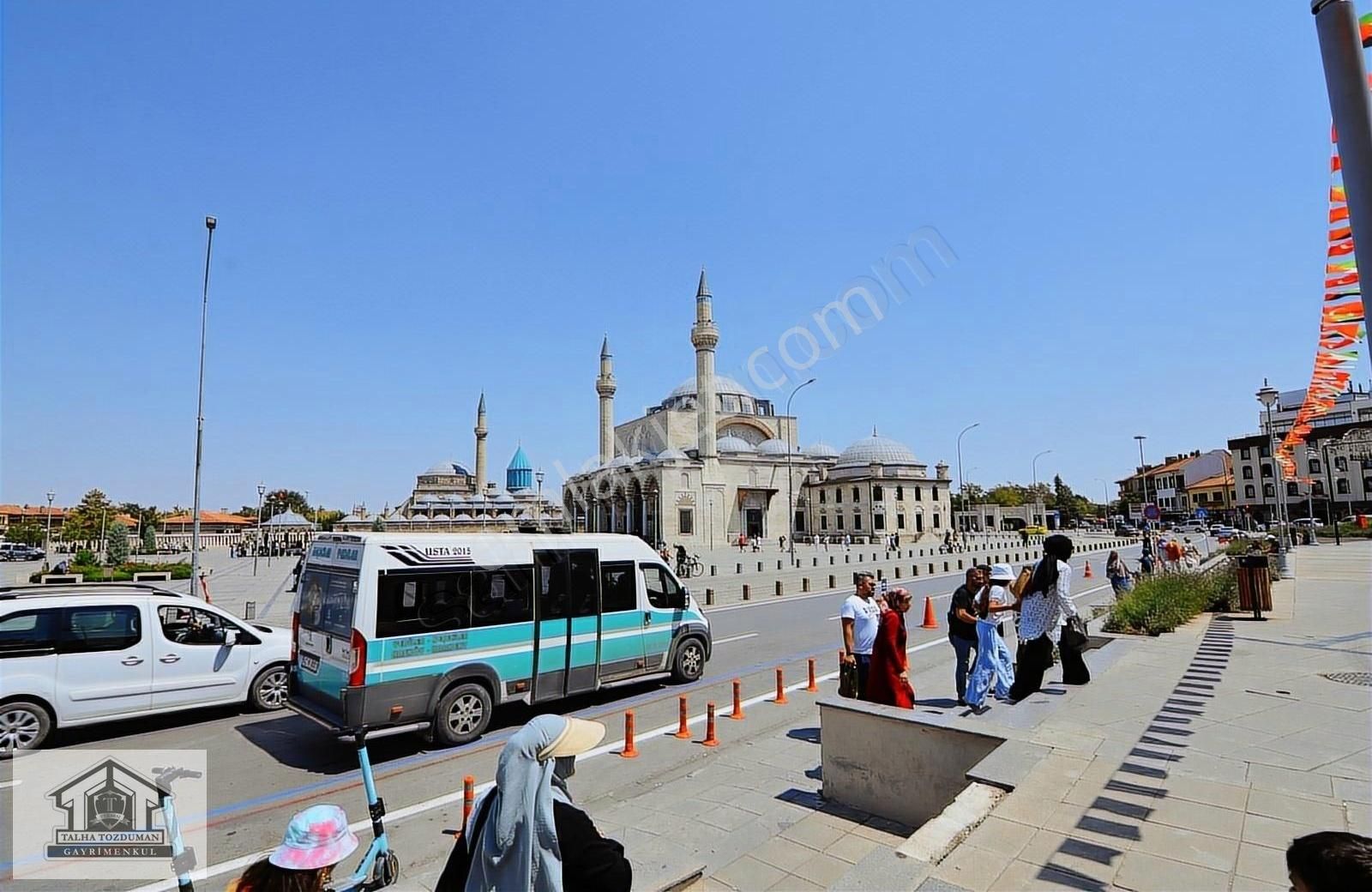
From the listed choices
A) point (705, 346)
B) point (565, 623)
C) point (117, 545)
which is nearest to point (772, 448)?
point (705, 346)

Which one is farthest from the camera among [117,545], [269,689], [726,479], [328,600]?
[726,479]

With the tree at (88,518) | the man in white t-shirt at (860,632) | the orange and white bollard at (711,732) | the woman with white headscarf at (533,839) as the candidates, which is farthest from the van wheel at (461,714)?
the tree at (88,518)

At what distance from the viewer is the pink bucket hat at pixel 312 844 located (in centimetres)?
221

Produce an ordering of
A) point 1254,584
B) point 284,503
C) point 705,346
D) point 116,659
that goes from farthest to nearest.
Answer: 1. point 284,503
2. point 705,346
3. point 1254,584
4. point 116,659

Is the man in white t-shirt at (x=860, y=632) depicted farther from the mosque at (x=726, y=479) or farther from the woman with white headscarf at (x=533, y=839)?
the mosque at (x=726, y=479)

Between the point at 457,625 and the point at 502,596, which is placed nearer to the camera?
the point at 457,625

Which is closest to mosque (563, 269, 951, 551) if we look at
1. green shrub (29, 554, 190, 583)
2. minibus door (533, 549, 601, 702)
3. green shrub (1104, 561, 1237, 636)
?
green shrub (29, 554, 190, 583)

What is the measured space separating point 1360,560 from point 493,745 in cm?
3391

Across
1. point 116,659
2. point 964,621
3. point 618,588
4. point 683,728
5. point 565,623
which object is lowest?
point 683,728

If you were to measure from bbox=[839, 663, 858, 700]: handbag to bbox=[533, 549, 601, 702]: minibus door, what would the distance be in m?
3.18

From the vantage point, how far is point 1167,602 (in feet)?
40.0

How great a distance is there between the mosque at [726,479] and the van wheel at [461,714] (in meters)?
45.7

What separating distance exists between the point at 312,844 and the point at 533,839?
0.71 meters

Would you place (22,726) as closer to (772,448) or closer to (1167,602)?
(1167,602)
